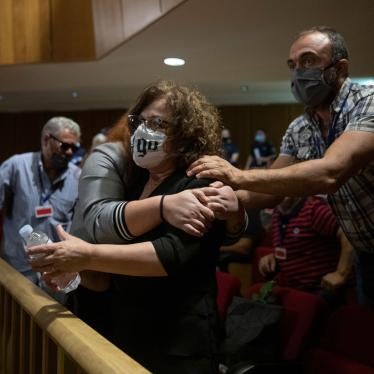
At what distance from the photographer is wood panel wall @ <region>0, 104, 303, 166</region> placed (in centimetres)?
923

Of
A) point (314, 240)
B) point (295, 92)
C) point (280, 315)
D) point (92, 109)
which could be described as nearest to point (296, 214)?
point (314, 240)

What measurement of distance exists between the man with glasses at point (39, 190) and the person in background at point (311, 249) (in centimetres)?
117

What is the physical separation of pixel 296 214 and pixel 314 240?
164 millimetres

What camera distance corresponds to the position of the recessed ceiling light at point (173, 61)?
4203 mm

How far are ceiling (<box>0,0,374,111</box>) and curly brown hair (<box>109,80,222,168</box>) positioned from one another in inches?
38.7

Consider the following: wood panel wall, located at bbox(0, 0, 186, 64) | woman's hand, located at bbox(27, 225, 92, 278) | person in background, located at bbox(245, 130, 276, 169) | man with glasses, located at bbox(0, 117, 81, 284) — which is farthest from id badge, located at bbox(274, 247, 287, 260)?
person in background, located at bbox(245, 130, 276, 169)

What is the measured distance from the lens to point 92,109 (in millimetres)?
9695

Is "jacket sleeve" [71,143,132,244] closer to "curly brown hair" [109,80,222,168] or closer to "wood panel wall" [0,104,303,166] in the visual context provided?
"curly brown hair" [109,80,222,168]

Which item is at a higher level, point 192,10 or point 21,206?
point 192,10

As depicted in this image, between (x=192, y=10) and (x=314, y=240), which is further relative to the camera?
(x=192, y=10)

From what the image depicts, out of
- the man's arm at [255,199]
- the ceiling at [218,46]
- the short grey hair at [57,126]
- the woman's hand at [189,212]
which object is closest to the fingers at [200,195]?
the woman's hand at [189,212]

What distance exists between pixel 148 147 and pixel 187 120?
0.39ft

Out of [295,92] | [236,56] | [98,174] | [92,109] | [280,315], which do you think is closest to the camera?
[98,174]

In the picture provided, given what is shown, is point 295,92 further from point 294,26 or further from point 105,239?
point 294,26
